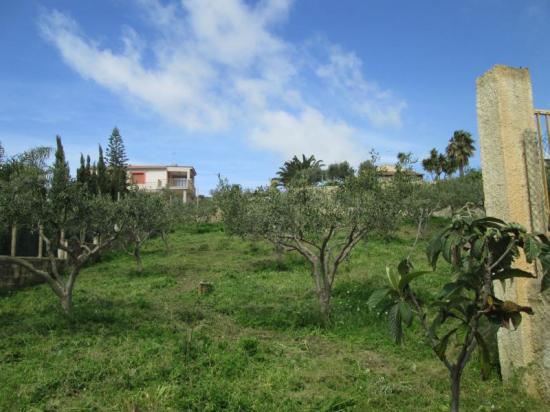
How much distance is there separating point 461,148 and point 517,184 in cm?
4076

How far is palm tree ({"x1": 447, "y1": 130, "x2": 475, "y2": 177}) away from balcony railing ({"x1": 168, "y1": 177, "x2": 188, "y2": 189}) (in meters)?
34.4

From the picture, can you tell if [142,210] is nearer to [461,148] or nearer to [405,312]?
[405,312]

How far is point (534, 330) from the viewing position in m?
6.63

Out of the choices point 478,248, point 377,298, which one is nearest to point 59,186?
point 377,298

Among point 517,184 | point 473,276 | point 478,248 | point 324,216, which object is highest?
point 517,184

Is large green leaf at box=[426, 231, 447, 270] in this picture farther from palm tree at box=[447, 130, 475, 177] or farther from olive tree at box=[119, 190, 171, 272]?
palm tree at box=[447, 130, 475, 177]

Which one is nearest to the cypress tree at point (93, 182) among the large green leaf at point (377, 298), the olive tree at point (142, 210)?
the olive tree at point (142, 210)

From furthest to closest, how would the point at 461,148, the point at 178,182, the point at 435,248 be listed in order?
the point at 178,182, the point at 461,148, the point at 435,248

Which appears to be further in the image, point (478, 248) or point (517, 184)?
point (517, 184)

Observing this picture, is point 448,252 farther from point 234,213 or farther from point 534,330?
point 234,213

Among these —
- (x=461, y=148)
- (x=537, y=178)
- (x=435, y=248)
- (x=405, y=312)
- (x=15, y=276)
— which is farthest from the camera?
(x=461, y=148)

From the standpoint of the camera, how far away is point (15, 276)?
16.4 meters

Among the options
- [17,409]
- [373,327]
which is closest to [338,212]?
[373,327]

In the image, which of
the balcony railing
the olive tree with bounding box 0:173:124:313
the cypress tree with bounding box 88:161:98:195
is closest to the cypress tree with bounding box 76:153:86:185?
the cypress tree with bounding box 88:161:98:195
